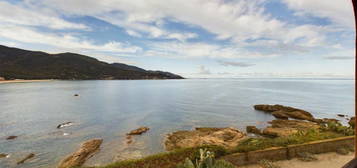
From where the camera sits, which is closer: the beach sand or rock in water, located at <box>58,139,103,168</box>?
the beach sand

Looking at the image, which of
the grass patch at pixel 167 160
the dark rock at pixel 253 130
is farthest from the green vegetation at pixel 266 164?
the dark rock at pixel 253 130

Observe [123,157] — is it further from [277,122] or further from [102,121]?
[277,122]

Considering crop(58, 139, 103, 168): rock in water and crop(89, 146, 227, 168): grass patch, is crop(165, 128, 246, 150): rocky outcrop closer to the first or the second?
crop(58, 139, 103, 168): rock in water

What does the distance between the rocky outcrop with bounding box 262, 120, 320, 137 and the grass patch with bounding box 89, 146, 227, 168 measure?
13.1 m

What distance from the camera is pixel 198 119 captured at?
27406mm

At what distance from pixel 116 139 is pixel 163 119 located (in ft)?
32.7

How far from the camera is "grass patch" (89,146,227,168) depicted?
7867mm

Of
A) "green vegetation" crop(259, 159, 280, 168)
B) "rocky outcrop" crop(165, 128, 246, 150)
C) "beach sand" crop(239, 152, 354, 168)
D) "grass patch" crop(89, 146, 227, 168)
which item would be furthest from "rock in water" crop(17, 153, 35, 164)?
"green vegetation" crop(259, 159, 280, 168)

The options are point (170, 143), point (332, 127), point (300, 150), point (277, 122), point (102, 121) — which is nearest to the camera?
point (300, 150)

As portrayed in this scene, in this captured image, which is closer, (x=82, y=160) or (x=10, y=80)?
(x=82, y=160)

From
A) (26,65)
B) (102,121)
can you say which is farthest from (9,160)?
(26,65)

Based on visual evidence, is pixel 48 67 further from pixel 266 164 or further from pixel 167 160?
pixel 266 164

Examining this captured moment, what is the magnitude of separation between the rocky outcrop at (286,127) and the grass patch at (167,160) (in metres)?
13.1

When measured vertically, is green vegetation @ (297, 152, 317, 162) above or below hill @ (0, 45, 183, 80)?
below
